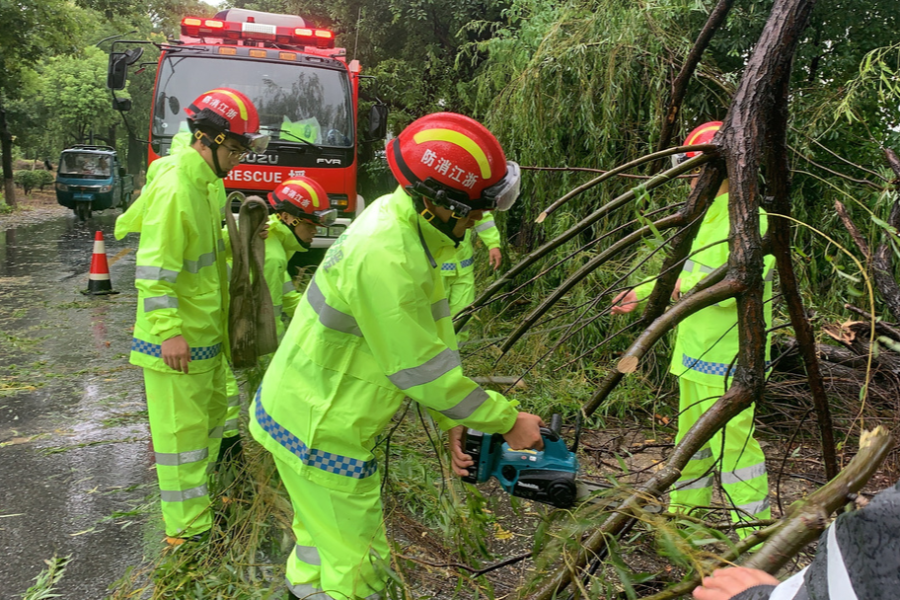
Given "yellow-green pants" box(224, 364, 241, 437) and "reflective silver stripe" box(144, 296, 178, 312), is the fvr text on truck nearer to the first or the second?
"yellow-green pants" box(224, 364, 241, 437)

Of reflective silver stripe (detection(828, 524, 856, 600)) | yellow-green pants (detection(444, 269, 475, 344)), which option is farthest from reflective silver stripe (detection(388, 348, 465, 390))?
yellow-green pants (detection(444, 269, 475, 344))

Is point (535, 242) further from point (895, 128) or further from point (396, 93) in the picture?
point (396, 93)

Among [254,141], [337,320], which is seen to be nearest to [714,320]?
[337,320]

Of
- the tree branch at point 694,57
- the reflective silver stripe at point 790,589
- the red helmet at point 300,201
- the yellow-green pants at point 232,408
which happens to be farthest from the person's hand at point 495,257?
the reflective silver stripe at point 790,589

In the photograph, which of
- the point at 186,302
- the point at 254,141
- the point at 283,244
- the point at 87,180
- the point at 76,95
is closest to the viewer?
the point at 186,302

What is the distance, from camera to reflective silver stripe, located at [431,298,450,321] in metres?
2.09

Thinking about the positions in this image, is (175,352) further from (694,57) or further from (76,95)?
(76,95)

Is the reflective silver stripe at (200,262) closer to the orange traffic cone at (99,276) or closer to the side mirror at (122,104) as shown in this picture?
the side mirror at (122,104)

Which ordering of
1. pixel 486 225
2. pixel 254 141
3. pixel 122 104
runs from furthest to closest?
pixel 122 104 → pixel 486 225 → pixel 254 141

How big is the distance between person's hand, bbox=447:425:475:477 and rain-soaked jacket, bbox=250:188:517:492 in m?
0.28

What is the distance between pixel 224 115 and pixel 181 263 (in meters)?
0.78

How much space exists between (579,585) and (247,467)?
220 centimetres

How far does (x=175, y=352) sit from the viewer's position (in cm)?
278

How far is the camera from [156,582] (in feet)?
8.34
